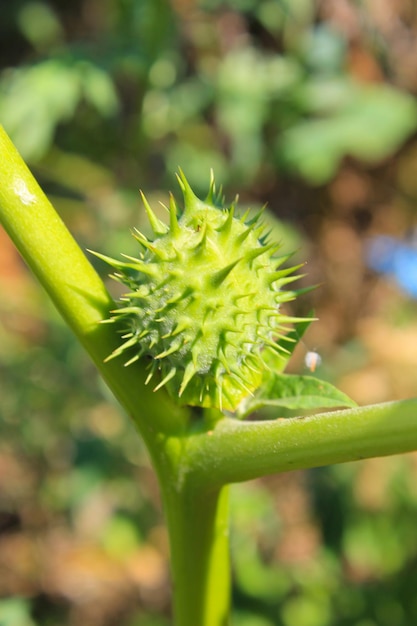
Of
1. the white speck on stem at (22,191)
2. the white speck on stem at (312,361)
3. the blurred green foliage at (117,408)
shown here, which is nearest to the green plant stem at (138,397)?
the white speck on stem at (22,191)

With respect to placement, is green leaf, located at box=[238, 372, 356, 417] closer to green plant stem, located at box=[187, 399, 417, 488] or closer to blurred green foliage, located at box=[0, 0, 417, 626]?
green plant stem, located at box=[187, 399, 417, 488]

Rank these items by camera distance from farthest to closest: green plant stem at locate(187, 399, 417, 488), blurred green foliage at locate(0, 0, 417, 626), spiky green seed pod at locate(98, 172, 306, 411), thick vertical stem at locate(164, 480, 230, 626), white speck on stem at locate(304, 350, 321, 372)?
blurred green foliage at locate(0, 0, 417, 626)
white speck on stem at locate(304, 350, 321, 372)
thick vertical stem at locate(164, 480, 230, 626)
spiky green seed pod at locate(98, 172, 306, 411)
green plant stem at locate(187, 399, 417, 488)

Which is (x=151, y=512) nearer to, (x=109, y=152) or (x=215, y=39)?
(x=109, y=152)

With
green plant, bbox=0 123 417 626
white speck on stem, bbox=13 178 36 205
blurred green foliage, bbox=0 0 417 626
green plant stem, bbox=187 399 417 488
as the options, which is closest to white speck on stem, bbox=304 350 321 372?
green plant, bbox=0 123 417 626

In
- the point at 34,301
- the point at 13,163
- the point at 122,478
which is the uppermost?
the point at 13,163

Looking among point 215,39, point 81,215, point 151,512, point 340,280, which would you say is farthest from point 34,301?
point 340,280

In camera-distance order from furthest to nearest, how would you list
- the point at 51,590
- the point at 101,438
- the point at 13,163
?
the point at 51,590 < the point at 101,438 < the point at 13,163

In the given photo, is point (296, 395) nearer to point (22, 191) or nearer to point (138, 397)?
point (138, 397)
